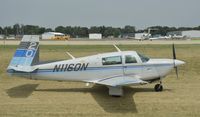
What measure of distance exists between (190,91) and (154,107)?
3.19m

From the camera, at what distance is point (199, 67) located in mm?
19312

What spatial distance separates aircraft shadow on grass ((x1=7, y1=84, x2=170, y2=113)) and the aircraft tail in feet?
3.65

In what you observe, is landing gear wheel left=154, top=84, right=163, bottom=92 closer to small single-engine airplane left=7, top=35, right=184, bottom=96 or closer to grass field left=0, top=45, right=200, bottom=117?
grass field left=0, top=45, right=200, bottom=117

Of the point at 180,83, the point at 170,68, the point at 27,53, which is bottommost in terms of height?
the point at 180,83

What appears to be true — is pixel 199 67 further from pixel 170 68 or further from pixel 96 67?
pixel 96 67

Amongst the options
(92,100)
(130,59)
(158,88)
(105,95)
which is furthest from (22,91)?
(158,88)

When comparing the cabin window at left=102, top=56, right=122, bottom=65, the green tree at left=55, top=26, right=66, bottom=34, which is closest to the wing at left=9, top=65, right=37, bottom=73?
the cabin window at left=102, top=56, right=122, bottom=65

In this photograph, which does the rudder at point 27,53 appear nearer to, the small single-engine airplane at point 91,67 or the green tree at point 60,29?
the small single-engine airplane at point 91,67

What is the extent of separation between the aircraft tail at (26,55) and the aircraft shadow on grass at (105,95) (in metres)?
1.11

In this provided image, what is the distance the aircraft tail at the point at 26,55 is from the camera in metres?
12.3

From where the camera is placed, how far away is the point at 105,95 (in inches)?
484

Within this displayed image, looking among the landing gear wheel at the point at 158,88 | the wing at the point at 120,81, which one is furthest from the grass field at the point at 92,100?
the wing at the point at 120,81

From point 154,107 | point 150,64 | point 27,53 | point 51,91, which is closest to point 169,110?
point 154,107

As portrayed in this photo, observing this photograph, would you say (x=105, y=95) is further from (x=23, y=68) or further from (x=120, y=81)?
(x=23, y=68)
